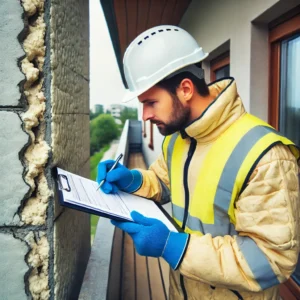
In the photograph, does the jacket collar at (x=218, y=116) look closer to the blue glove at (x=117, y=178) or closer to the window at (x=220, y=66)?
the blue glove at (x=117, y=178)

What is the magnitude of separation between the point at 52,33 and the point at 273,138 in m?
0.86

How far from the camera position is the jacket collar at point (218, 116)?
1.39m

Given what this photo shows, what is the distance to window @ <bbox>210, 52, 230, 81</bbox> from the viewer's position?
3.71m

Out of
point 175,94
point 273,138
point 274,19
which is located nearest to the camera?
point 273,138

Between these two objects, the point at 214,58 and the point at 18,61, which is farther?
the point at 214,58

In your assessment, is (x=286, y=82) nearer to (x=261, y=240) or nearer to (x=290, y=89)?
(x=290, y=89)

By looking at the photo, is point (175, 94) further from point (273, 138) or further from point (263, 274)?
point (263, 274)

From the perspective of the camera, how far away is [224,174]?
1.33 m

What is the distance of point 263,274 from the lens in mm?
1200

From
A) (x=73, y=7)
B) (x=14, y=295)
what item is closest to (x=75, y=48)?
(x=73, y=7)

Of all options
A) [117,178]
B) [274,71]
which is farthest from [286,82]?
[117,178]

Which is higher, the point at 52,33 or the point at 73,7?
the point at 73,7

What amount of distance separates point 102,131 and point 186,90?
35683 millimetres

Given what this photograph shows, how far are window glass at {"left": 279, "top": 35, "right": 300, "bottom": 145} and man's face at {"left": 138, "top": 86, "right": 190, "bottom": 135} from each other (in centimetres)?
114
